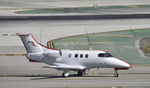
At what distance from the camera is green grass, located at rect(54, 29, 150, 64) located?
176ft

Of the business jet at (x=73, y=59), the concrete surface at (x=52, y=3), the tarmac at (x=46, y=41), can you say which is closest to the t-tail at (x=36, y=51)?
the business jet at (x=73, y=59)

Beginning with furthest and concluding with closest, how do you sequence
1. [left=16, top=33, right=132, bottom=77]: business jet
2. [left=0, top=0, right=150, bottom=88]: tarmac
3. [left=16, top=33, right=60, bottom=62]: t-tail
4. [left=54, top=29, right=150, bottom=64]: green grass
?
[left=54, top=29, right=150, bottom=64]: green grass
[left=16, top=33, right=60, bottom=62]: t-tail
[left=16, top=33, right=132, bottom=77]: business jet
[left=0, top=0, right=150, bottom=88]: tarmac

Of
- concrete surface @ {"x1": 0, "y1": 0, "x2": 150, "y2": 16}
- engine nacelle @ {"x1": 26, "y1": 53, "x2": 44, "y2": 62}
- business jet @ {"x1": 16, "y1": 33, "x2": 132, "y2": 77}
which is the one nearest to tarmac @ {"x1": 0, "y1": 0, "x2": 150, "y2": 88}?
concrete surface @ {"x1": 0, "y1": 0, "x2": 150, "y2": 16}

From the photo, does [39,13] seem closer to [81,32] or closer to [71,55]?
[81,32]

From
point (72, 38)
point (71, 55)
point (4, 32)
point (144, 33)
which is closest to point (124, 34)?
point (144, 33)

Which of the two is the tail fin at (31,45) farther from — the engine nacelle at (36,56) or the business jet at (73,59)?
the engine nacelle at (36,56)

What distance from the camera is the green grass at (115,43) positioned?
2112 inches

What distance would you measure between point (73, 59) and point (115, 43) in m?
17.6

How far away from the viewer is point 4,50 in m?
56.9

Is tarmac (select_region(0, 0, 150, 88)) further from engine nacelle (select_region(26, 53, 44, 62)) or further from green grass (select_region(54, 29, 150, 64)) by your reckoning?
green grass (select_region(54, 29, 150, 64))

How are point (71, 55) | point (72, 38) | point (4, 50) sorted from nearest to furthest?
point (71, 55) < point (4, 50) < point (72, 38)

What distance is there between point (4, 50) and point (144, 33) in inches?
847

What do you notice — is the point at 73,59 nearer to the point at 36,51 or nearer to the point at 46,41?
the point at 36,51

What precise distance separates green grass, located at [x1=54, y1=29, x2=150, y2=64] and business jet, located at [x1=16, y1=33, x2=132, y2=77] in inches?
361
